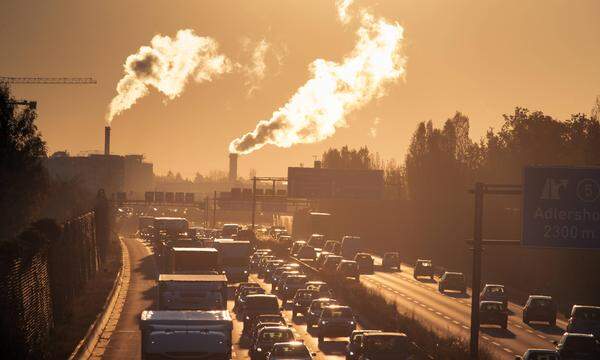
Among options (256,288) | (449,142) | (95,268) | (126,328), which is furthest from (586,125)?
(126,328)

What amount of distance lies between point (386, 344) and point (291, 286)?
35.4 metres

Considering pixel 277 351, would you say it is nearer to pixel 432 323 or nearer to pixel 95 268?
pixel 432 323

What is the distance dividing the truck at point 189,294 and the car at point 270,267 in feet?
144

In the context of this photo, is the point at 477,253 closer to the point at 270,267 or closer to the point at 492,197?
the point at 270,267

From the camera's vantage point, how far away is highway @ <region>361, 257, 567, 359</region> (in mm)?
50469

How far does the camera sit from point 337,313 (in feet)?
161

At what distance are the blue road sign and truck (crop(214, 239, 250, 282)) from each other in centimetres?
4314

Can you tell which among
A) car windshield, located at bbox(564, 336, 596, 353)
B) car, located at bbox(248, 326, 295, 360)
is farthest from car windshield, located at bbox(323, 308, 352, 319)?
car windshield, located at bbox(564, 336, 596, 353)

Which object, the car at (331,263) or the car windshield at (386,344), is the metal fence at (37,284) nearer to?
the car windshield at (386,344)

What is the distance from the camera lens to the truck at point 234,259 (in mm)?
83562

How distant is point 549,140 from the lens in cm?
12400

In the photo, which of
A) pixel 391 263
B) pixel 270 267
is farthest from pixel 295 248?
pixel 270 267

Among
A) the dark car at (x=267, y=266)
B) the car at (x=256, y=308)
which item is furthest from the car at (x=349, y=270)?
the car at (x=256, y=308)

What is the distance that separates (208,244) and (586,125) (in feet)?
159
